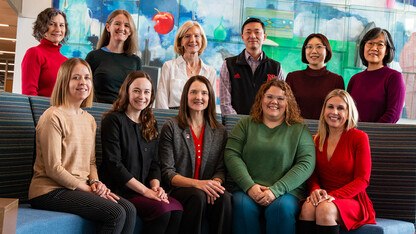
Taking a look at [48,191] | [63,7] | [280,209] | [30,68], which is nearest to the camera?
[48,191]

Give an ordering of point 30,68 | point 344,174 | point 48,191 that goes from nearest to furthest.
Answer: point 48,191
point 344,174
point 30,68

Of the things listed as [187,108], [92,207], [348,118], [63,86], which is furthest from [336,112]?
[63,86]

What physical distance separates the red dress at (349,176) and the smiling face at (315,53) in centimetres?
88

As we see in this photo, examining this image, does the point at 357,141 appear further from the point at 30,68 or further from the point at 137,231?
the point at 30,68

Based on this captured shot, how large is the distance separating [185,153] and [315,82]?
1.34 metres

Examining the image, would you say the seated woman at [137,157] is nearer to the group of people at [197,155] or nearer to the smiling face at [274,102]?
the group of people at [197,155]

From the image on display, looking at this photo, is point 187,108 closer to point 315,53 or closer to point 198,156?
point 198,156

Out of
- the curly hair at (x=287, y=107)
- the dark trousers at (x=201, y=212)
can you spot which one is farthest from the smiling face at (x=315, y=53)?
the dark trousers at (x=201, y=212)

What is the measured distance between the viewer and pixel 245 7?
6410mm

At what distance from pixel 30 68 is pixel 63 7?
326 cm

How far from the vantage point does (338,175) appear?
2598 millimetres

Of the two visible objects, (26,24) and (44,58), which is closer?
(44,58)

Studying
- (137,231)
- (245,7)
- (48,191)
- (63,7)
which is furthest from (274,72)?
(63,7)

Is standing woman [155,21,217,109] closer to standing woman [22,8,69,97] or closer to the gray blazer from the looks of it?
the gray blazer
